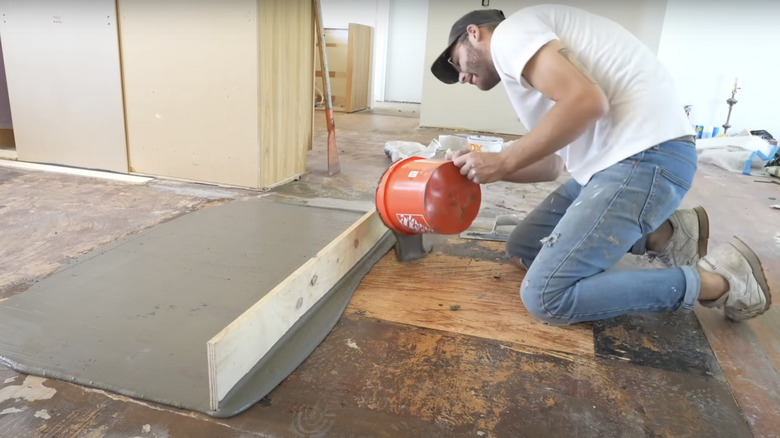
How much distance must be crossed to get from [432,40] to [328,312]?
5504 mm

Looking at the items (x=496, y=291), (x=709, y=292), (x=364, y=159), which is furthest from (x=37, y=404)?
(x=364, y=159)

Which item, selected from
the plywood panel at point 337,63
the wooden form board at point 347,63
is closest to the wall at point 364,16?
the wooden form board at point 347,63

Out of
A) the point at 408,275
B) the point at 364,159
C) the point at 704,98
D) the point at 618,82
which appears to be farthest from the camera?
the point at 704,98

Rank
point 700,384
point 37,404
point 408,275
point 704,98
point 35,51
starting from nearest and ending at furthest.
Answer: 1. point 37,404
2. point 700,384
3. point 408,275
4. point 35,51
5. point 704,98

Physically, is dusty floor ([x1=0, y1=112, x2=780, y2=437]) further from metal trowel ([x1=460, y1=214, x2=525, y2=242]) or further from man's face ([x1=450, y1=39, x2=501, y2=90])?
man's face ([x1=450, y1=39, x2=501, y2=90])

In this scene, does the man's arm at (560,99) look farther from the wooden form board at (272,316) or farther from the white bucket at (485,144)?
the white bucket at (485,144)

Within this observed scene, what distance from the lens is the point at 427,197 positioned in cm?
175

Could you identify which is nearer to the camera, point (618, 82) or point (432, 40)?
point (618, 82)

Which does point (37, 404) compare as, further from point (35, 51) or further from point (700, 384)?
point (35, 51)

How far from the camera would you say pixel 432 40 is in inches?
256

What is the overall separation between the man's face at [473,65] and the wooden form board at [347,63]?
21.3 feet

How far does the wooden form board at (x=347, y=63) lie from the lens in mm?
7941

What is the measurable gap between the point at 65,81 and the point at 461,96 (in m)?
4.42

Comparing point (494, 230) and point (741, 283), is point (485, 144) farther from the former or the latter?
point (741, 283)
